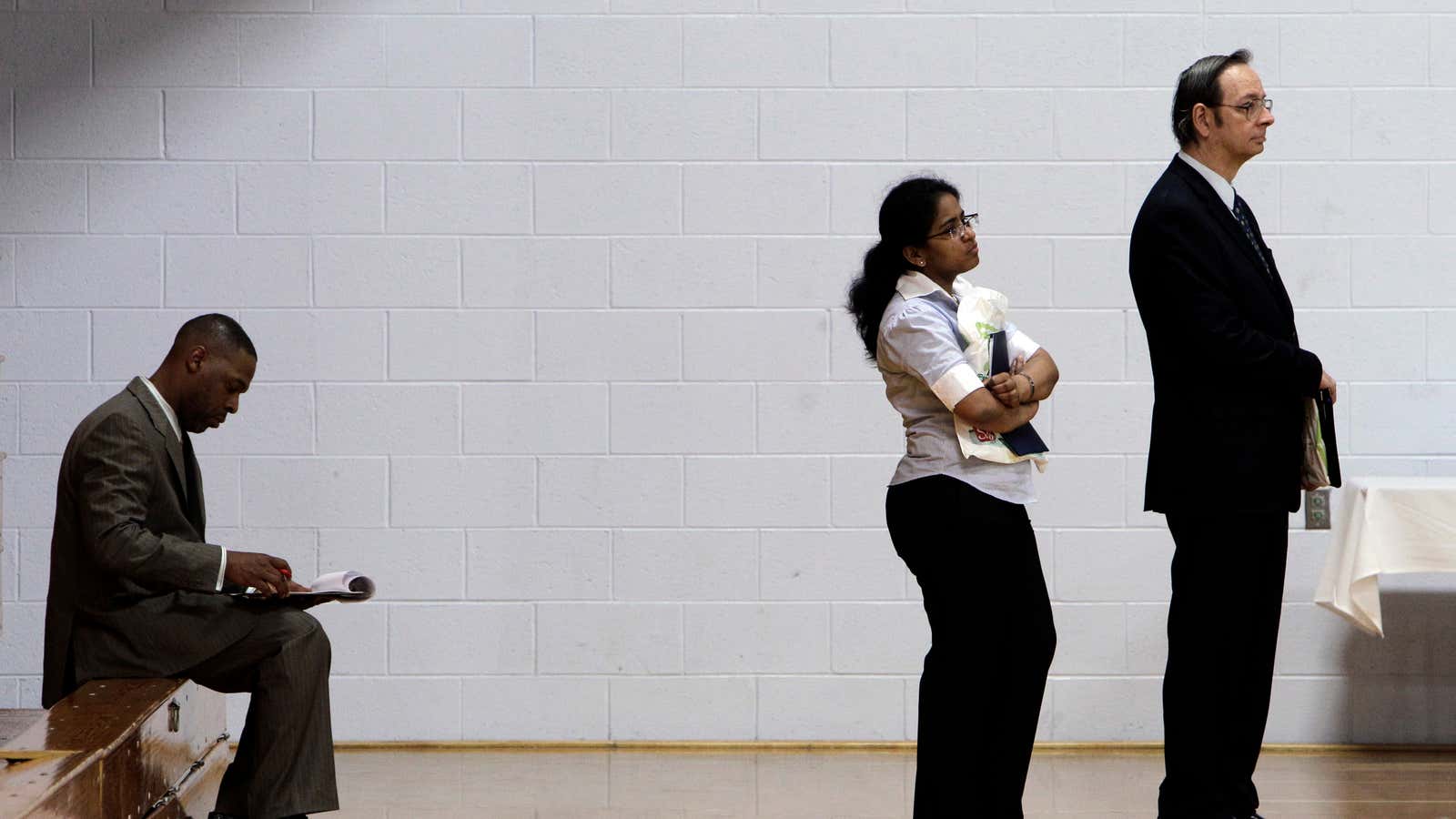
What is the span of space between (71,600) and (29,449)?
1.57 m

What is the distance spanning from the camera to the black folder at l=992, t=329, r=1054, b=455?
2.75m

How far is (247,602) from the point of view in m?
2.92

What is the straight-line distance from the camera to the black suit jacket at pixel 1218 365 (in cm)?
284

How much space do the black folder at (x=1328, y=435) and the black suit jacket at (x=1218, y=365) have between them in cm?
4

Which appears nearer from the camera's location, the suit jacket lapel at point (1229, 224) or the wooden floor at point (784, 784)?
the suit jacket lapel at point (1229, 224)

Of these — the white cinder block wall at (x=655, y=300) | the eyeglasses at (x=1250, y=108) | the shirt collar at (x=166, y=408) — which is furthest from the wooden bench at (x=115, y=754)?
the eyeglasses at (x=1250, y=108)

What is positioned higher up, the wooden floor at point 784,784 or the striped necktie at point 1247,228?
the striped necktie at point 1247,228

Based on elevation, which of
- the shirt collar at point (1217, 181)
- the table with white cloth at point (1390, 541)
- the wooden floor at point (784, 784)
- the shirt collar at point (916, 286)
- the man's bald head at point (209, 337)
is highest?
the shirt collar at point (1217, 181)

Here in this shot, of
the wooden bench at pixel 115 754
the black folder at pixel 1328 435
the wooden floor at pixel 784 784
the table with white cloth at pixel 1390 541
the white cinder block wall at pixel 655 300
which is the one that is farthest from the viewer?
the white cinder block wall at pixel 655 300

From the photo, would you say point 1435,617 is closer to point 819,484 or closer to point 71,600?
point 819,484

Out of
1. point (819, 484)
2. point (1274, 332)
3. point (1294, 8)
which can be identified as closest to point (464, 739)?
point (819, 484)

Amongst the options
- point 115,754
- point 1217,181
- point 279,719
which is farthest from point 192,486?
point 1217,181

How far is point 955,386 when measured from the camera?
2.68m

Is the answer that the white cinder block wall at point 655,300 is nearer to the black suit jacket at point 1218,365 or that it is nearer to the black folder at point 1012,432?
the black suit jacket at point 1218,365
